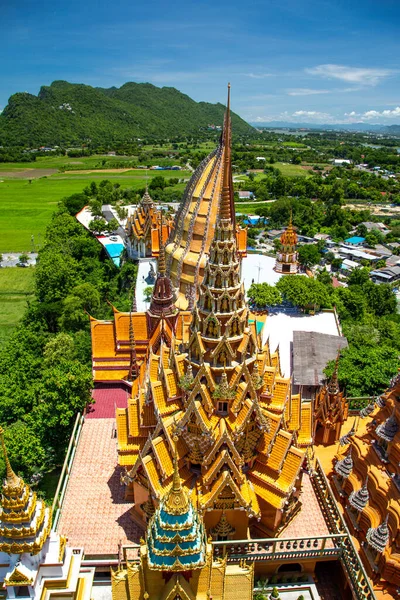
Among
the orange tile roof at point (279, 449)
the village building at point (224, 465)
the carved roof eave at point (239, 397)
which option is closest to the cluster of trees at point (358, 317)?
the village building at point (224, 465)

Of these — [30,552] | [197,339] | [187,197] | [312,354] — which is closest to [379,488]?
[197,339]

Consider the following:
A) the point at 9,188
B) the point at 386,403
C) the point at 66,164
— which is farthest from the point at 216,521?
the point at 66,164

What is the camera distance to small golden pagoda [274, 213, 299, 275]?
Answer: 5584cm

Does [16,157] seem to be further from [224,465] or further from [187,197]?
[224,465]

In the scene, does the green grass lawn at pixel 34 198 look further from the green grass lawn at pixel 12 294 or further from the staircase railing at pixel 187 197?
the staircase railing at pixel 187 197

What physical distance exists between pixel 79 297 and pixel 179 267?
13.8 m

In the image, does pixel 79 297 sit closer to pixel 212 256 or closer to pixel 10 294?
pixel 10 294

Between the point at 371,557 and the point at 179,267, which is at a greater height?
the point at 179,267

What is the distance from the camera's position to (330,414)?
24703 mm

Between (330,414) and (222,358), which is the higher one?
(222,358)

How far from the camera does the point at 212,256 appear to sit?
1723cm

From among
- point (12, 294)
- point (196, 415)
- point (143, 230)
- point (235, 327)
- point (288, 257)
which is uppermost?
point (235, 327)

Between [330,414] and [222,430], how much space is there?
10.2 m

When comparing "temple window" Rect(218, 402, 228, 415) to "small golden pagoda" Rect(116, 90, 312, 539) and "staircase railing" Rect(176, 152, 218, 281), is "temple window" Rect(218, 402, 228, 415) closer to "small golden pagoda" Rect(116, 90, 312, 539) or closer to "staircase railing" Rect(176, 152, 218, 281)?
"small golden pagoda" Rect(116, 90, 312, 539)
